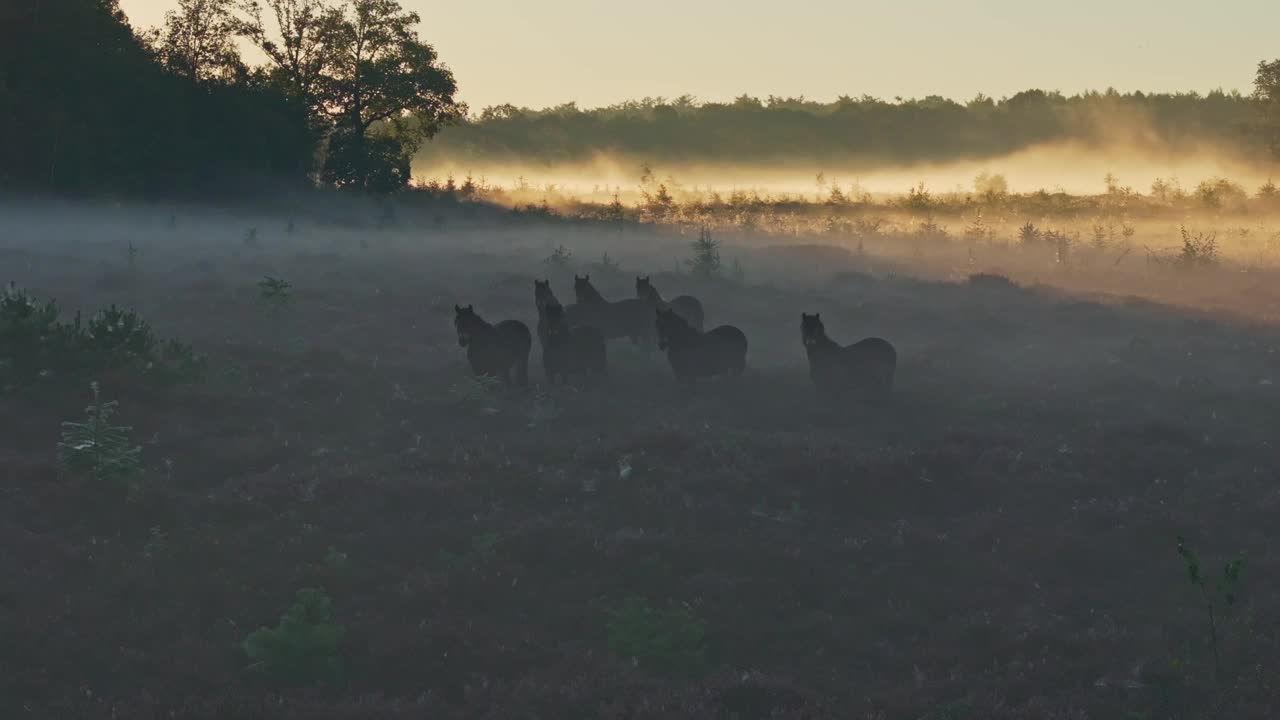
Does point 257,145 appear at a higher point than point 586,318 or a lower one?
higher

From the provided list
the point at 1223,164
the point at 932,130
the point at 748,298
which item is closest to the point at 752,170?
the point at 932,130

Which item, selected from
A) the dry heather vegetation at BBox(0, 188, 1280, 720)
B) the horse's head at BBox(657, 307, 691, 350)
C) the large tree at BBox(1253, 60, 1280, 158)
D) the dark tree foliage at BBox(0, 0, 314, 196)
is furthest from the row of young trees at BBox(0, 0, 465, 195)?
the large tree at BBox(1253, 60, 1280, 158)

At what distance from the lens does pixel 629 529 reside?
1255cm

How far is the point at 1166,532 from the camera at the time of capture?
497 inches

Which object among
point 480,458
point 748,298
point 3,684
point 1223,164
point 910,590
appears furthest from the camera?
point 1223,164

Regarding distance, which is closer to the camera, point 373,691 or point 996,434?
point 373,691

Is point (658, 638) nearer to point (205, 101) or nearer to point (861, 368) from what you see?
point (861, 368)

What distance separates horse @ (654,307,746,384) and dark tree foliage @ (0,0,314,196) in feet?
114

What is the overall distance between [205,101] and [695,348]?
3923 centimetres

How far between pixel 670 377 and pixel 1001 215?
4008 centimetres

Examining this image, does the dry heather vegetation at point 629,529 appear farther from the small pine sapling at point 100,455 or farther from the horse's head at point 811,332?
the horse's head at point 811,332

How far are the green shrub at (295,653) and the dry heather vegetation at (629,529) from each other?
0.03 meters

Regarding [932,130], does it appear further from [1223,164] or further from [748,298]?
[748,298]

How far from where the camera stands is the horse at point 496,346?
19.2 metres
